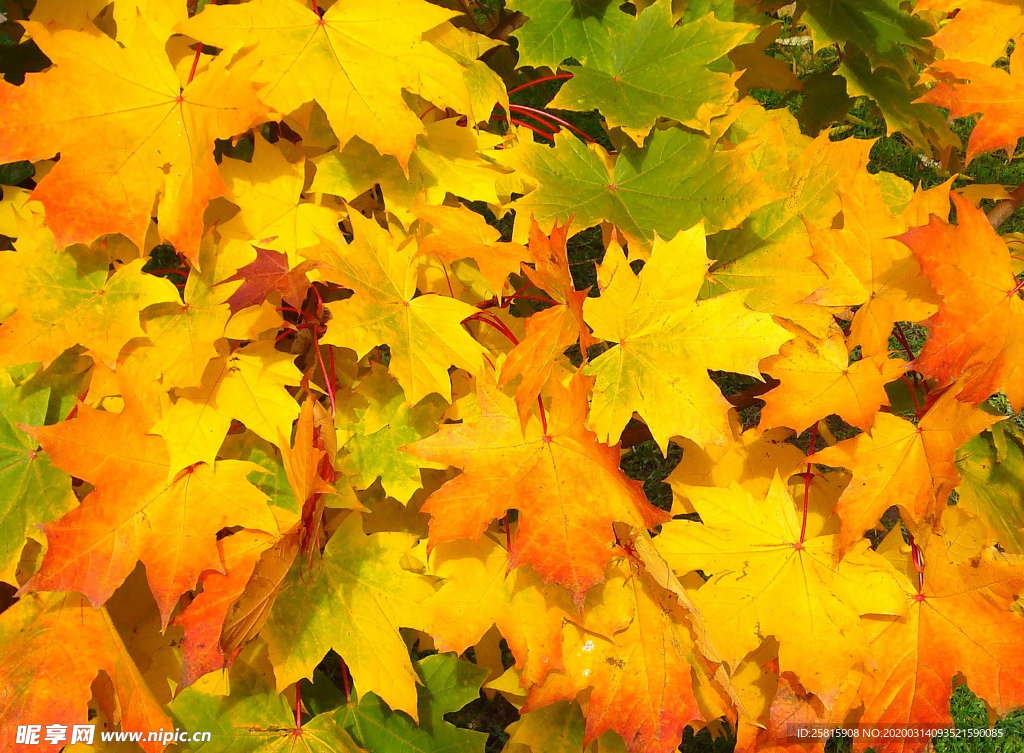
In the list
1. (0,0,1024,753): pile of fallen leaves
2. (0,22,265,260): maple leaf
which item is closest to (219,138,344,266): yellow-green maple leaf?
(0,0,1024,753): pile of fallen leaves

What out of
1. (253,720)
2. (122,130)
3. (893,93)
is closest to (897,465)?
(893,93)

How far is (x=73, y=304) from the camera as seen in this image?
4.13 ft

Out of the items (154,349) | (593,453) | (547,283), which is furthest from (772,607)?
(154,349)

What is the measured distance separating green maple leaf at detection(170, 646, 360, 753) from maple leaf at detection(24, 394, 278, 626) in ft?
0.92

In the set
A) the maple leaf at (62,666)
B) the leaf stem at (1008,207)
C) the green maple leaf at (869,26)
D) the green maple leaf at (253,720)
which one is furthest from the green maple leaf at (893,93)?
the maple leaf at (62,666)

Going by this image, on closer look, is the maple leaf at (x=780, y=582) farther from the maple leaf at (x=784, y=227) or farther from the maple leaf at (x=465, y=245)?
the maple leaf at (x=465, y=245)

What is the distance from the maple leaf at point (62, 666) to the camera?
1.19 meters

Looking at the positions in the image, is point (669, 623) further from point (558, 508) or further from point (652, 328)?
point (652, 328)

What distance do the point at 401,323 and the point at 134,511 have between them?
0.47m

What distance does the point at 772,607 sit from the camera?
1.23m

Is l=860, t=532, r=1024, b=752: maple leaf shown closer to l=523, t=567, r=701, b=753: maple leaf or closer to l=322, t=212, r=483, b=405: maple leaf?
l=523, t=567, r=701, b=753: maple leaf

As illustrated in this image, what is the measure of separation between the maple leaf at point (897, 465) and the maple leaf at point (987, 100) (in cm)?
41

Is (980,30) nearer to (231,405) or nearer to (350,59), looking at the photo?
(350,59)

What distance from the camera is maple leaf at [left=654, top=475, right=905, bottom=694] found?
3.90 ft
